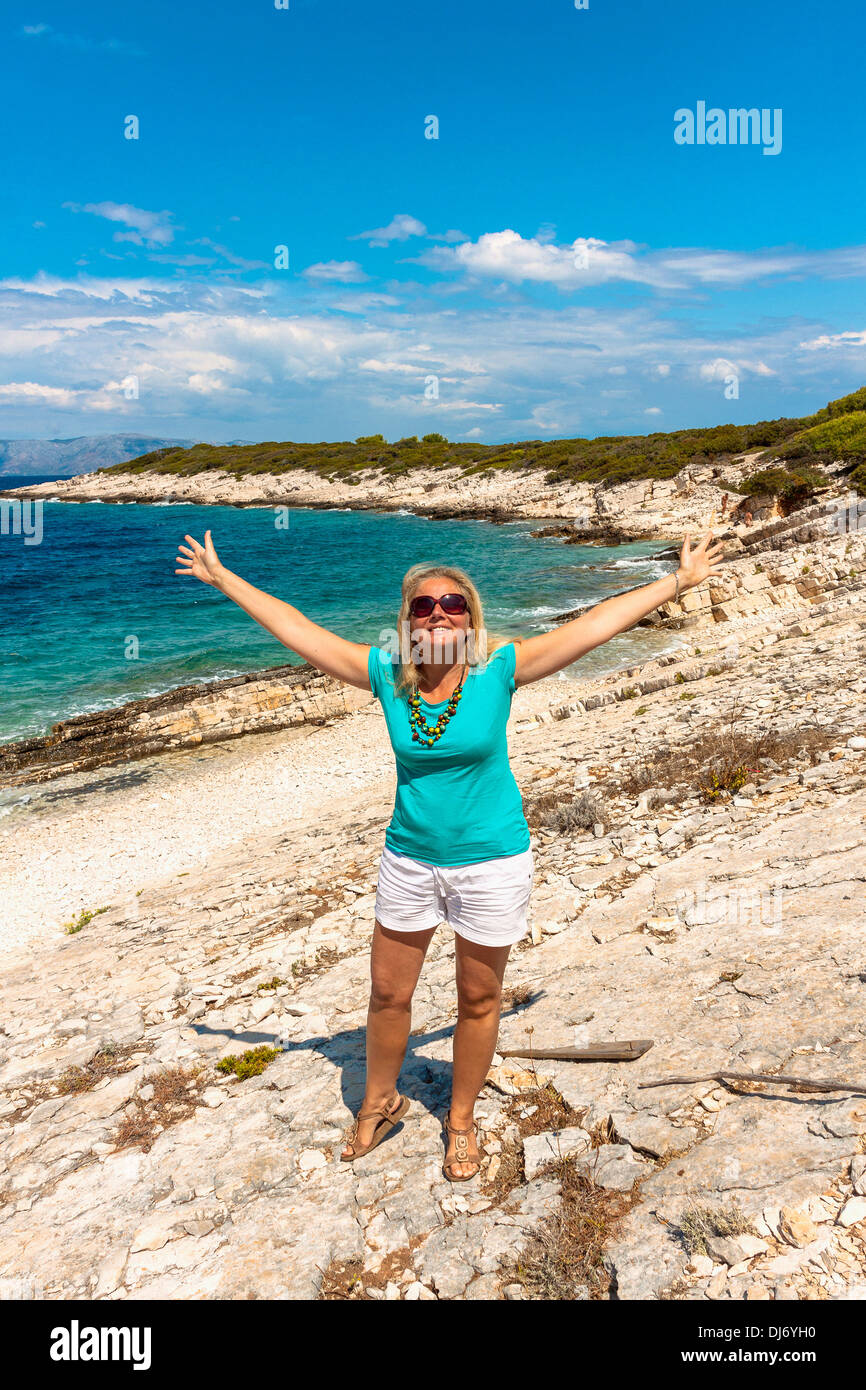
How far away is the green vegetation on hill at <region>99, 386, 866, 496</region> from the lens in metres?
38.8

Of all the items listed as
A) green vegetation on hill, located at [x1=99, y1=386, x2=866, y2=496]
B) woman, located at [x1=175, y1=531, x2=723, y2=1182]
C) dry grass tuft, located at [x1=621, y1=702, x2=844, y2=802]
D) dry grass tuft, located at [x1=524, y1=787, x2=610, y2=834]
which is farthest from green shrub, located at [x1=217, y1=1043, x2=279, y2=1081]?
green vegetation on hill, located at [x1=99, y1=386, x2=866, y2=496]

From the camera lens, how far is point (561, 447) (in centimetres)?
8138

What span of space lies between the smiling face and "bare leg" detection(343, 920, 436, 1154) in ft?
4.20

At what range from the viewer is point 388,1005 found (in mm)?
3643

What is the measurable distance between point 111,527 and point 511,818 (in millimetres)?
81083

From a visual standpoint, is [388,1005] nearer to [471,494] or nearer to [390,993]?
[390,993]

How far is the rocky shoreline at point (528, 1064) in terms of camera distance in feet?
10.5

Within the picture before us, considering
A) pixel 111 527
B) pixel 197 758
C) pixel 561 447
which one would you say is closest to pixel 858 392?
pixel 561 447

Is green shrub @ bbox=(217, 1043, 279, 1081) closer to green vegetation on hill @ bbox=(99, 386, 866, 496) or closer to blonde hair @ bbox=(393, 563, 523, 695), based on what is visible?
blonde hair @ bbox=(393, 563, 523, 695)

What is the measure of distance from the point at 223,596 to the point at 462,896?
3983cm

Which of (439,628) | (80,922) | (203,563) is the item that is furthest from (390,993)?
(80,922)

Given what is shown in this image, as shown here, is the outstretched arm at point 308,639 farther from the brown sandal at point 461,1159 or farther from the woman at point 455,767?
the brown sandal at point 461,1159

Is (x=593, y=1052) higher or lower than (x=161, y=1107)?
higher

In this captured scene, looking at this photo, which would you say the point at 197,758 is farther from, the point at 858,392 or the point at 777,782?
the point at 858,392
